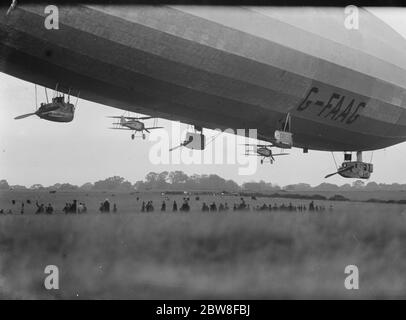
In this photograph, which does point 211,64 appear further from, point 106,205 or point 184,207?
point 106,205

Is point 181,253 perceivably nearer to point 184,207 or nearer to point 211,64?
point 184,207

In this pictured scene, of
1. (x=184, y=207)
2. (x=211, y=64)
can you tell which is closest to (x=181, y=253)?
(x=184, y=207)

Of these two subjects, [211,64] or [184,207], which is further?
[211,64]

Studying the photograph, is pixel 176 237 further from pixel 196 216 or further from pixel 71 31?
pixel 71 31

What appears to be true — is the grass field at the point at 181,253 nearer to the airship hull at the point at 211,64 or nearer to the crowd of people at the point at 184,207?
the crowd of people at the point at 184,207

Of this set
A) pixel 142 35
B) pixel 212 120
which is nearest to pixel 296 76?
pixel 212 120

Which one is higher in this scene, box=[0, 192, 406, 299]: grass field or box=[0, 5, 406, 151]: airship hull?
box=[0, 5, 406, 151]: airship hull

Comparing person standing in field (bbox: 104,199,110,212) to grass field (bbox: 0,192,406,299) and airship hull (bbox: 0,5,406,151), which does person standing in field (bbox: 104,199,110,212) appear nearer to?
grass field (bbox: 0,192,406,299)

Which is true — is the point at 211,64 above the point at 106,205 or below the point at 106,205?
above

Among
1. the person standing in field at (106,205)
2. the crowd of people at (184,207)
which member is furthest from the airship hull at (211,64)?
the person standing in field at (106,205)

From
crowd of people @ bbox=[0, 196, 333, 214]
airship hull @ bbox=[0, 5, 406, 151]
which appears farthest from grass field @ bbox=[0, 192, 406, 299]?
airship hull @ bbox=[0, 5, 406, 151]

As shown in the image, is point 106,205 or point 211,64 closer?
point 106,205
